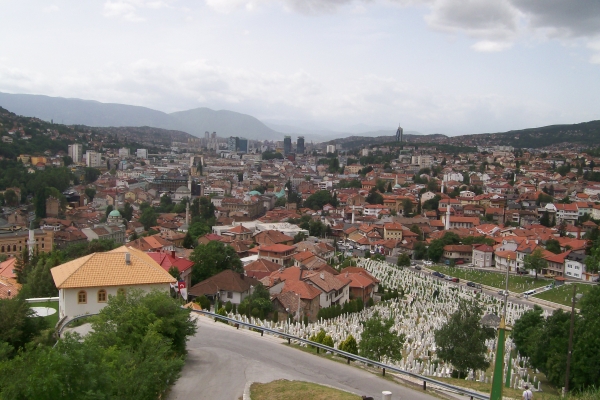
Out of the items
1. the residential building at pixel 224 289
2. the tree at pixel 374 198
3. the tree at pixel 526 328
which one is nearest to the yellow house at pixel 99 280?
the residential building at pixel 224 289

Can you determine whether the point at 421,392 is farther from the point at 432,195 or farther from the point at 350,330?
the point at 432,195

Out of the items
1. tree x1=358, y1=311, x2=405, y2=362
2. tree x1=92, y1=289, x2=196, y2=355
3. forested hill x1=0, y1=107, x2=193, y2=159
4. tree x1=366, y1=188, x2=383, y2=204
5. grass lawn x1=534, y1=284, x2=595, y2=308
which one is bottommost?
grass lawn x1=534, y1=284, x2=595, y2=308

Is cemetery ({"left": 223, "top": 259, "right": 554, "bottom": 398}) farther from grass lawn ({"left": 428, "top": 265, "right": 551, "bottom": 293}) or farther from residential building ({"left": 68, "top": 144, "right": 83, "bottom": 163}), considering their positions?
residential building ({"left": 68, "top": 144, "right": 83, "bottom": 163})

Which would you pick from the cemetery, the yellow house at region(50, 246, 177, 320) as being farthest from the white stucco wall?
the cemetery

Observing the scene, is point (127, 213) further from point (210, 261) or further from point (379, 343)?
point (379, 343)

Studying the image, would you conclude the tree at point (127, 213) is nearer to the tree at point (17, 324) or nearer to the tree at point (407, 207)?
the tree at point (407, 207)

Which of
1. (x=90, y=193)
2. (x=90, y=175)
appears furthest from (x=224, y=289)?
(x=90, y=175)

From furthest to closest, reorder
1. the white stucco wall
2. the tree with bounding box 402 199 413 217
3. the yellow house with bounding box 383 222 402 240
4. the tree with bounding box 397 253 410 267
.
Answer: the tree with bounding box 402 199 413 217, the yellow house with bounding box 383 222 402 240, the tree with bounding box 397 253 410 267, the white stucco wall

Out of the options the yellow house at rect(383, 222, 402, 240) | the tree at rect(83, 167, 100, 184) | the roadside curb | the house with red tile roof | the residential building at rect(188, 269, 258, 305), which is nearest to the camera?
the roadside curb
